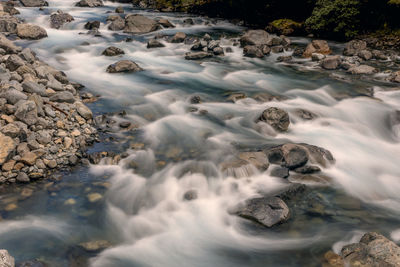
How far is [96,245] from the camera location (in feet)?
15.4

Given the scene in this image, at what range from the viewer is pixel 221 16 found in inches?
960

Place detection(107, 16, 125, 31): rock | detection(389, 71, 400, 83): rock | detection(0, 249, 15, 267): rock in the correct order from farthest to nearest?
1. detection(107, 16, 125, 31): rock
2. detection(389, 71, 400, 83): rock
3. detection(0, 249, 15, 267): rock

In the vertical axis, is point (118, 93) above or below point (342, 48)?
below

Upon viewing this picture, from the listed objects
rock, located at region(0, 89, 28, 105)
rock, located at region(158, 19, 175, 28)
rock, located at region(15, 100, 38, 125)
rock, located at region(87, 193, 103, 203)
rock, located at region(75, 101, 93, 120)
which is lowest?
rock, located at region(87, 193, 103, 203)

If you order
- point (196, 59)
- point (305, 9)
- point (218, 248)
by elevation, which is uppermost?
point (305, 9)

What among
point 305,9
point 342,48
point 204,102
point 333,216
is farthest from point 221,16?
point 333,216

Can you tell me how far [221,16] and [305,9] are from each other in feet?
23.8

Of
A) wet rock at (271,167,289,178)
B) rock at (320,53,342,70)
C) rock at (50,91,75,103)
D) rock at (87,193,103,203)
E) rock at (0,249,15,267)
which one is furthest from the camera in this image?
rock at (320,53,342,70)

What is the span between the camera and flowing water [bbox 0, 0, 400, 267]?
15.5 ft

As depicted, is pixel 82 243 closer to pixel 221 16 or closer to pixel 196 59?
pixel 196 59

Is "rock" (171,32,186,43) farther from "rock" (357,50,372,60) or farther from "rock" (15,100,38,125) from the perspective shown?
"rock" (15,100,38,125)

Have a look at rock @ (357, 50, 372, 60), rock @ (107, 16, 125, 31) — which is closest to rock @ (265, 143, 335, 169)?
rock @ (357, 50, 372, 60)

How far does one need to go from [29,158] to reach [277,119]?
5588 mm

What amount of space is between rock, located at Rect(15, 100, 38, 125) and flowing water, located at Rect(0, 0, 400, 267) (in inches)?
51.8
